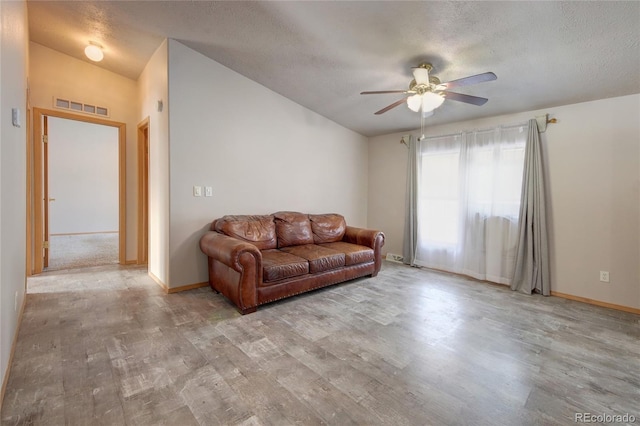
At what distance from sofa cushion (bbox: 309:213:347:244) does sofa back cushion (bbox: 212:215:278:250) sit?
68cm

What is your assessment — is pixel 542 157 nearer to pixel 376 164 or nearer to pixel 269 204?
pixel 376 164

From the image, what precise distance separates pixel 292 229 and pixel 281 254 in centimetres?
63

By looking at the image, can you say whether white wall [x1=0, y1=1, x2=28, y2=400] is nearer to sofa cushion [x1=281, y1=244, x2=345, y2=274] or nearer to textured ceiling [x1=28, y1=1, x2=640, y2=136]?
textured ceiling [x1=28, y1=1, x2=640, y2=136]

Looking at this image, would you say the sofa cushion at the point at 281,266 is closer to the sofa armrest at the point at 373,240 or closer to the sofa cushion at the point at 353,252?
the sofa cushion at the point at 353,252

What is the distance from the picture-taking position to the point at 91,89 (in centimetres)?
419

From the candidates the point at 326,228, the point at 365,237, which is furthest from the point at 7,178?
the point at 365,237

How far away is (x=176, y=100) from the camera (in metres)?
3.27

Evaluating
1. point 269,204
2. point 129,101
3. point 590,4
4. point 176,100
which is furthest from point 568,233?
point 129,101

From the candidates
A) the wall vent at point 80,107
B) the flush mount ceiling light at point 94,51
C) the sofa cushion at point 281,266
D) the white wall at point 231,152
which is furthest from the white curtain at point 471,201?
the wall vent at point 80,107

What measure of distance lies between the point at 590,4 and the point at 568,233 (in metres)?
2.49

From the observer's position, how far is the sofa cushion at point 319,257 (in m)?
3.32

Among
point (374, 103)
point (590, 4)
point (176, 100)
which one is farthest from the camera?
point (374, 103)

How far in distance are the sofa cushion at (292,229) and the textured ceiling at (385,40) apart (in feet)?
5.86

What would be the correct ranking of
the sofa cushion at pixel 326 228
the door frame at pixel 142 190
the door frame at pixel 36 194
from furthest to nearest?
the door frame at pixel 142 190, the sofa cushion at pixel 326 228, the door frame at pixel 36 194
